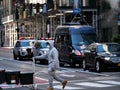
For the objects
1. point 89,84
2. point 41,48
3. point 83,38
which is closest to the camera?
point 89,84

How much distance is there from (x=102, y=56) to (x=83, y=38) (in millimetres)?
5867

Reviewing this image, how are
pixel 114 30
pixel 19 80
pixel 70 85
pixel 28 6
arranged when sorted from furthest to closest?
1. pixel 28 6
2. pixel 114 30
3. pixel 70 85
4. pixel 19 80

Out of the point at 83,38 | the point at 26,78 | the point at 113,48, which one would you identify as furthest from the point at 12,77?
the point at 83,38

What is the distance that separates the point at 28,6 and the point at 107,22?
27567mm

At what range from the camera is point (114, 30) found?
4572 centimetres

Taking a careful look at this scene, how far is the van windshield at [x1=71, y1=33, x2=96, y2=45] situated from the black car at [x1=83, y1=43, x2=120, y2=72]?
337 cm

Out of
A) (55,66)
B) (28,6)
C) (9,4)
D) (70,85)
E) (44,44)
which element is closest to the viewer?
(55,66)

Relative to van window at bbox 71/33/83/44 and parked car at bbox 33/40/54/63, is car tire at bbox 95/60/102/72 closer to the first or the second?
van window at bbox 71/33/83/44

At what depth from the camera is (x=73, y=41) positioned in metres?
29.3

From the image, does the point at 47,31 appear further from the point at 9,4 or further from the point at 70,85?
the point at 70,85

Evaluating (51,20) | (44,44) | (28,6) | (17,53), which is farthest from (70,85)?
(28,6)

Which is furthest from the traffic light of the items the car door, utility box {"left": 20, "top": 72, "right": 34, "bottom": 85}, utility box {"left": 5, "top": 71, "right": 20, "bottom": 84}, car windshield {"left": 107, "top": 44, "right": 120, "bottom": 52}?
utility box {"left": 5, "top": 71, "right": 20, "bottom": 84}

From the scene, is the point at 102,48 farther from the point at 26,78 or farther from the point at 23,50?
the point at 23,50

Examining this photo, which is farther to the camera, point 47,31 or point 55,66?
point 47,31
